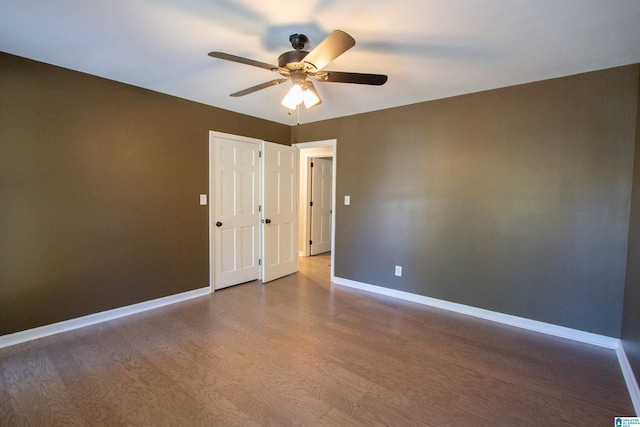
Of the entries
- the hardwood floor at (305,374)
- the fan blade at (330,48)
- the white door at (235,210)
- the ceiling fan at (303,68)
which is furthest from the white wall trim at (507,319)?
the fan blade at (330,48)

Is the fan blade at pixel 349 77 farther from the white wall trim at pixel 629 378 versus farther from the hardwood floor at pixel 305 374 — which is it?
the white wall trim at pixel 629 378

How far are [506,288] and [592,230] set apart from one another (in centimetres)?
91

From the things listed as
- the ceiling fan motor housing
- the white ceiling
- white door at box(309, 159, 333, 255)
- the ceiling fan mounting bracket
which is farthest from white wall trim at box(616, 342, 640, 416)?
white door at box(309, 159, 333, 255)

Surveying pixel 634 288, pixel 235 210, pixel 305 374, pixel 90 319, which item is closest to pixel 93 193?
pixel 90 319

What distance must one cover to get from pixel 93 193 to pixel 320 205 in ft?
13.3

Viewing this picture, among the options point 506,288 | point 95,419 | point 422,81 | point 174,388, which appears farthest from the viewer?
point 506,288

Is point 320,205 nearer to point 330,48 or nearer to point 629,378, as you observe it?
point 330,48

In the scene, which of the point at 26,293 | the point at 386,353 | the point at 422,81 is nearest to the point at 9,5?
the point at 26,293

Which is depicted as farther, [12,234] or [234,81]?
[234,81]

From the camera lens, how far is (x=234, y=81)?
284 centimetres

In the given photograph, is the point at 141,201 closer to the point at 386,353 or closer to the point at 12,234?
the point at 12,234

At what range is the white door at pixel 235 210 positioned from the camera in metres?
3.79

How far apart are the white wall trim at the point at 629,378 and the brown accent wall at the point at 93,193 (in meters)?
3.99

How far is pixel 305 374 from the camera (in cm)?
214
